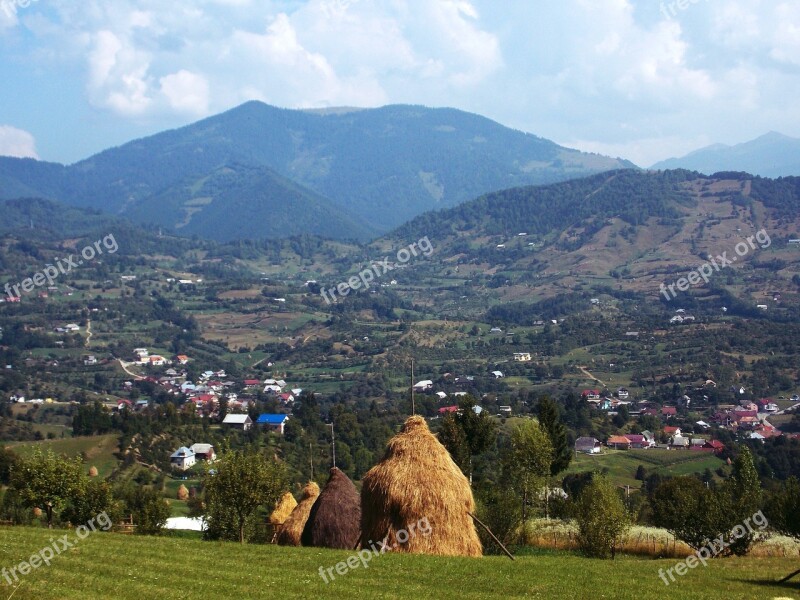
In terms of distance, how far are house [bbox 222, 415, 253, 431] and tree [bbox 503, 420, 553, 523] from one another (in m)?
58.0

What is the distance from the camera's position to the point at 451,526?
25.2 m

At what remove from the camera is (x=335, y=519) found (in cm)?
3119

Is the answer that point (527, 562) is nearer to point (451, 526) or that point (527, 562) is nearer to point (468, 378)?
point (451, 526)

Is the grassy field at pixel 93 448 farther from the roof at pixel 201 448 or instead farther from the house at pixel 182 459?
the roof at pixel 201 448

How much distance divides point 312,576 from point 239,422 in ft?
260

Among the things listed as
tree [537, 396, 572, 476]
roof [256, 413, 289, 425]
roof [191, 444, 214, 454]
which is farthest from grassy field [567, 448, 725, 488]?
roof [256, 413, 289, 425]

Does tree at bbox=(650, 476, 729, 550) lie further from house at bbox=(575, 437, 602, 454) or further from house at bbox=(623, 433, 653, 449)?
house at bbox=(623, 433, 653, 449)

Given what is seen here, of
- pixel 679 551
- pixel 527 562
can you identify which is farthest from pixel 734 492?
pixel 527 562

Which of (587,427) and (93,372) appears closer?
(587,427)

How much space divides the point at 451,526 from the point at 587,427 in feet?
248

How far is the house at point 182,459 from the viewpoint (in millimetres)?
78312

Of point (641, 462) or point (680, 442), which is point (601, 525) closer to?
point (641, 462)

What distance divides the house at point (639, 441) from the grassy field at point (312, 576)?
68899mm

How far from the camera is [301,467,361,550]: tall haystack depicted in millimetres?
30781
